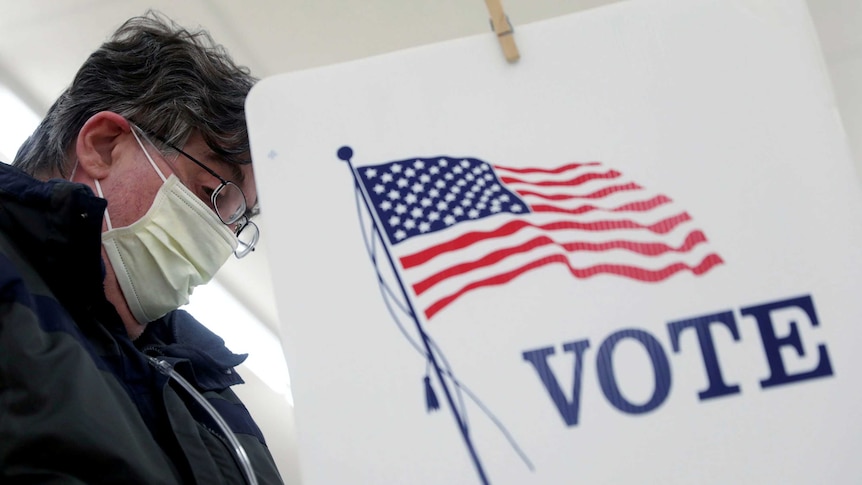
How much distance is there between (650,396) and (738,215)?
20 cm

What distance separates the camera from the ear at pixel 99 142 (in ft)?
4.96

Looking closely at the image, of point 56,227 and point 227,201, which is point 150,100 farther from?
point 56,227

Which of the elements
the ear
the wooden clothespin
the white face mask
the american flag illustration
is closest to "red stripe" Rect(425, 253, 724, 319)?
the american flag illustration

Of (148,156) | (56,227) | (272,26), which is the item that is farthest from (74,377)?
(272,26)

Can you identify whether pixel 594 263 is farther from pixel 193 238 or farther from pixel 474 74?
pixel 193 238

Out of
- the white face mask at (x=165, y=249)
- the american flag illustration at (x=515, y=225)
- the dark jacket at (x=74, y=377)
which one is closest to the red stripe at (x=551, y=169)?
the american flag illustration at (x=515, y=225)

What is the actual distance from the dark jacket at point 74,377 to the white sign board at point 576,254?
13.6 inches

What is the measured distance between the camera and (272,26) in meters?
2.40

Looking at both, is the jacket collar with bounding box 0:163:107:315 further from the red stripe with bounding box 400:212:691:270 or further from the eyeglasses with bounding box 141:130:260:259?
the red stripe with bounding box 400:212:691:270

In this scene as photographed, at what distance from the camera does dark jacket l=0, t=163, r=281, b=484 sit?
3.44ft

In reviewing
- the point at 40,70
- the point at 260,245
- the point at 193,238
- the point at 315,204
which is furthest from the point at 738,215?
the point at 260,245

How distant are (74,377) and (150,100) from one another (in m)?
0.64

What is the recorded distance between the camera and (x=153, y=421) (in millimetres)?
1284

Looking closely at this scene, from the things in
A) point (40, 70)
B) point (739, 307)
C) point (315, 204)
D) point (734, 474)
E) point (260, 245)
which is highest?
point (40, 70)
